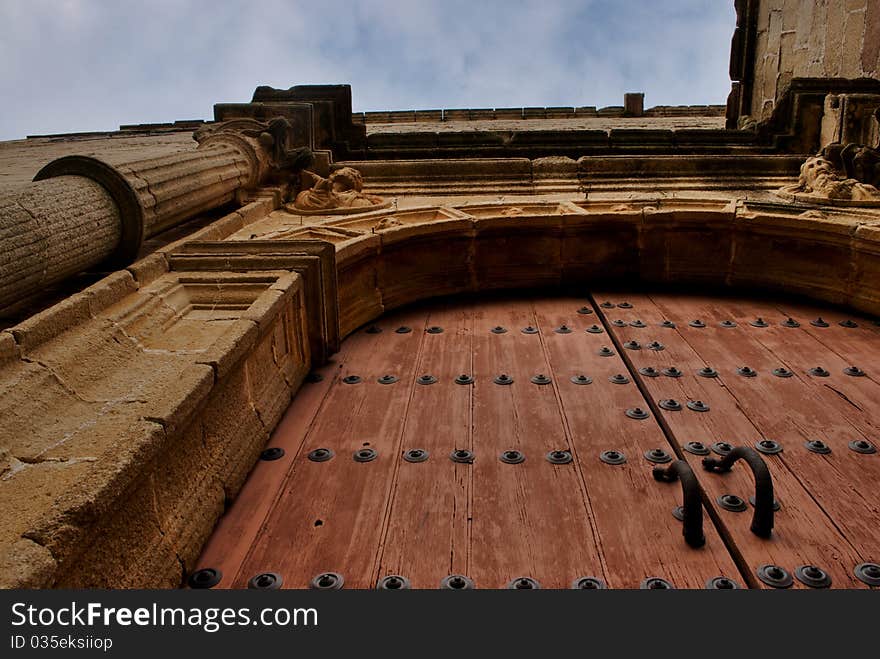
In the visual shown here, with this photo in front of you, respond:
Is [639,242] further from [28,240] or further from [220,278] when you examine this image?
[28,240]

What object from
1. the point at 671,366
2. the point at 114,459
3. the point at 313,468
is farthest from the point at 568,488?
the point at 114,459

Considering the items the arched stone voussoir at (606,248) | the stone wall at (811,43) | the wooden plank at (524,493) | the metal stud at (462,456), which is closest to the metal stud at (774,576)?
the wooden plank at (524,493)

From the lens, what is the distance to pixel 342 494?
206cm

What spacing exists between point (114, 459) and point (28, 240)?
4.38 feet

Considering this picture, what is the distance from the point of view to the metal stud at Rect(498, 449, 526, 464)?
2.21 meters

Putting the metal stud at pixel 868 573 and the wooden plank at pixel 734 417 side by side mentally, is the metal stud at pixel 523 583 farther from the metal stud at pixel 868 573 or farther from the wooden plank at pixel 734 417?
the metal stud at pixel 868 573

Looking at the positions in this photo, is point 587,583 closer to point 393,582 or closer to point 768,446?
point 393,582

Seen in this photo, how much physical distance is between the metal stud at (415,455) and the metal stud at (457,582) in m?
0.58

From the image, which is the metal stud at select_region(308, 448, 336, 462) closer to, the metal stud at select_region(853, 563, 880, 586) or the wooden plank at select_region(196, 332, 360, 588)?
the wooden plank at select_region(196, 332, 360, 588)

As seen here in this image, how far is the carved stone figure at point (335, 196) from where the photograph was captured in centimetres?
418

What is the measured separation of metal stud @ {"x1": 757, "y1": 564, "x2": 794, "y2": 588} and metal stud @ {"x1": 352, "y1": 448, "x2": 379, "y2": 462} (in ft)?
3.91

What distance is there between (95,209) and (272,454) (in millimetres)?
1311

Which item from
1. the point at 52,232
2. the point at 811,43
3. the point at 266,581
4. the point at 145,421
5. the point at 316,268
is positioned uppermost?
the point at 811,43

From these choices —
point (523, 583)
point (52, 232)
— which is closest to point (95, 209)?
point (52, 232)
